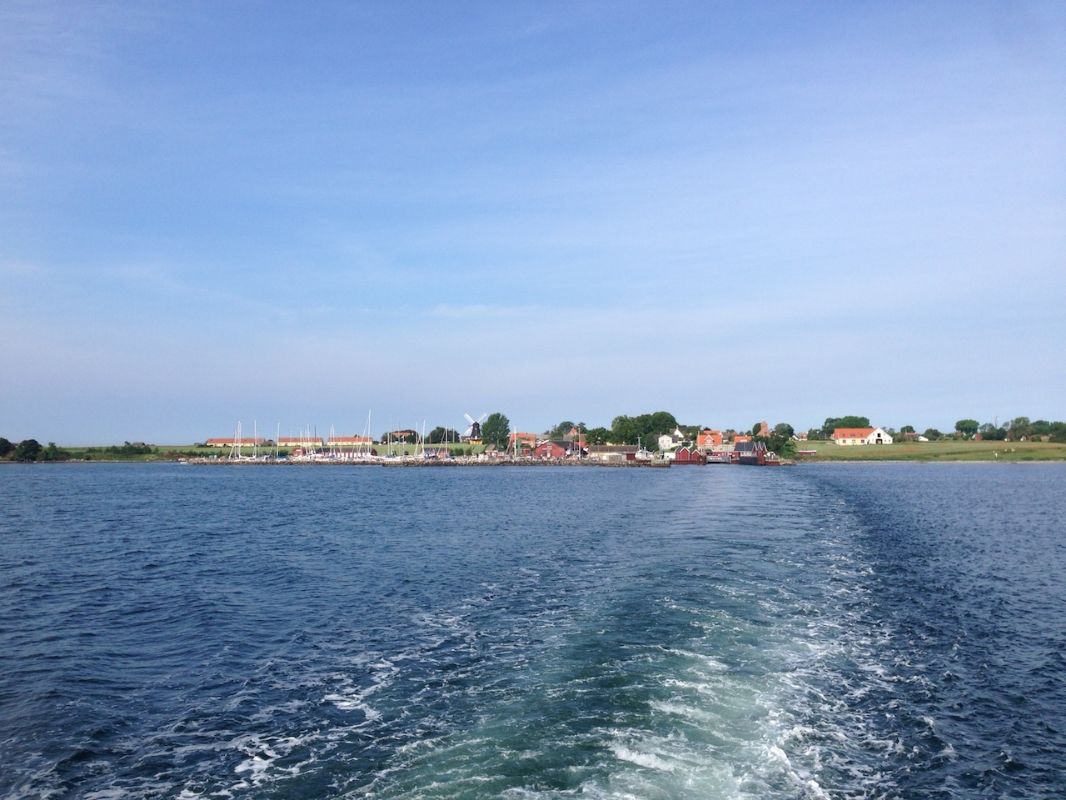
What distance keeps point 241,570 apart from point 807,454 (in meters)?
178

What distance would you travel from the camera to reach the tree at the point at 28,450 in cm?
18900

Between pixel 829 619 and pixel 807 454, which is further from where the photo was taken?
pixel 807 454

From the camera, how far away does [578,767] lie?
9.42 meters

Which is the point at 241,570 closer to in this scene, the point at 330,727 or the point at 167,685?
the point at 167,685

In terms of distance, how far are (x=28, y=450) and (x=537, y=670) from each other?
218333 millimetres

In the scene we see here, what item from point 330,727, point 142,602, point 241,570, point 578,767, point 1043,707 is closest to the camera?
point 578,767

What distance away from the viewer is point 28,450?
189125mm

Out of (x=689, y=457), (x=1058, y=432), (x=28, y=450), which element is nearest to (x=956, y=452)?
(x=1058, y=432)

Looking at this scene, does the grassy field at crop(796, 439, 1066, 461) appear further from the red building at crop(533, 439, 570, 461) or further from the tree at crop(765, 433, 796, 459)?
the red building at crop(533, 439, 570, 461)

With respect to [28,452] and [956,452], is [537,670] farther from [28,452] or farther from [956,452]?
[28,452]

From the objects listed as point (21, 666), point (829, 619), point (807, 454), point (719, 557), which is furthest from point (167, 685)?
point (807, 454)

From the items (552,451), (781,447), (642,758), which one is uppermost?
(781,447)

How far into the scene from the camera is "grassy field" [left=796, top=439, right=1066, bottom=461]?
154 meters

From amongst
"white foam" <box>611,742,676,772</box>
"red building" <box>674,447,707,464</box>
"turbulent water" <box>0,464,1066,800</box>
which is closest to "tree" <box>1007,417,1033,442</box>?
"red building" <box>674,447,707,464</box>
